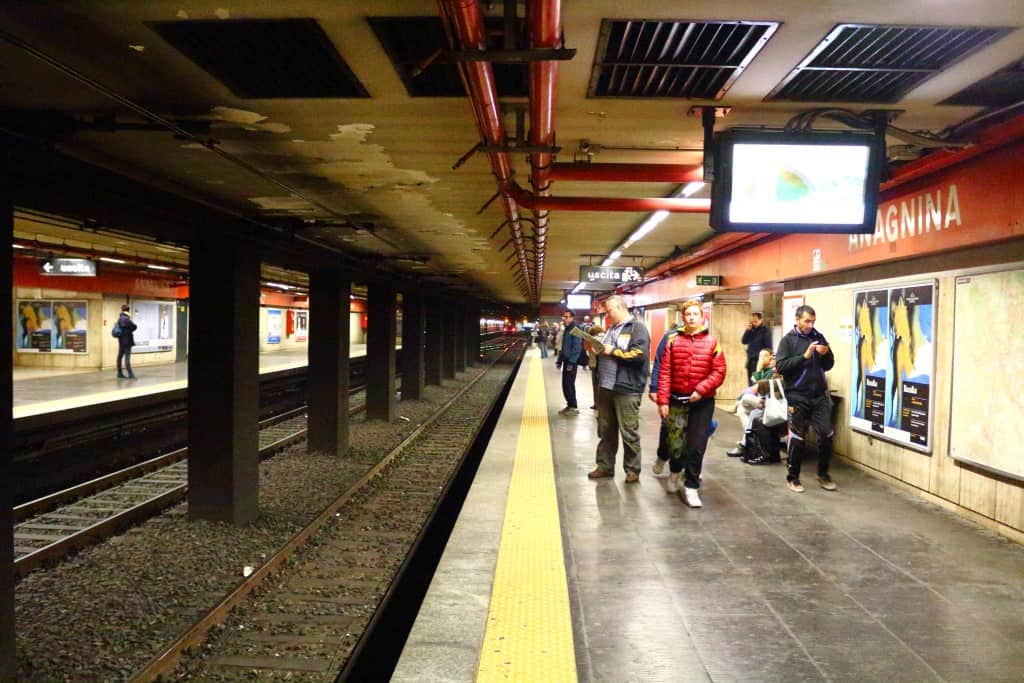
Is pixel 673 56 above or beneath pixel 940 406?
above

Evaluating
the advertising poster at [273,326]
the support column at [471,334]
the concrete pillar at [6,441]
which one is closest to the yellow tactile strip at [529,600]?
the concrete pillar at [6,441]

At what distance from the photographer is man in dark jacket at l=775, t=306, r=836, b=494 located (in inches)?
235

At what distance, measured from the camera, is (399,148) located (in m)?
5.23

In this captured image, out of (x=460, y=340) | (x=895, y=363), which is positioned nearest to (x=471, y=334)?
(x=460, y=340)

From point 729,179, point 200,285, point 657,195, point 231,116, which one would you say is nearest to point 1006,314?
point 729,179

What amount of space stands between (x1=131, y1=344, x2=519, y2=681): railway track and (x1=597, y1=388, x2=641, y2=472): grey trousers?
2081 millimetres

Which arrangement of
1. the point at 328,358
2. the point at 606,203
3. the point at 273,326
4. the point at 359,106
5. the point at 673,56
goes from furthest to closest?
the point at 273,326
the point at 328,358
the point at 606,203
the point at 359,106
the point at 673,56

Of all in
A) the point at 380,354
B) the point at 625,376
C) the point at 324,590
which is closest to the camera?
Answer: the point at 324,590

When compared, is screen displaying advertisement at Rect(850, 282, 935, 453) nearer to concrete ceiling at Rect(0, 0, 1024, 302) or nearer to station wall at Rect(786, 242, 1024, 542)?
station wall at Rect(786, 242, 1024, 542)

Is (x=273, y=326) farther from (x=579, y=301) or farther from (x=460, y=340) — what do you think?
(x=579, y=301)

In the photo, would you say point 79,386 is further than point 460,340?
No

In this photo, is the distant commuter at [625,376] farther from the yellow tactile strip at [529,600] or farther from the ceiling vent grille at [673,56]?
the ceiling vent grille at [673,56]

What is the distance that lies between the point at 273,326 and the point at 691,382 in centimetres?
3365

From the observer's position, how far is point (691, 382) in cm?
556
